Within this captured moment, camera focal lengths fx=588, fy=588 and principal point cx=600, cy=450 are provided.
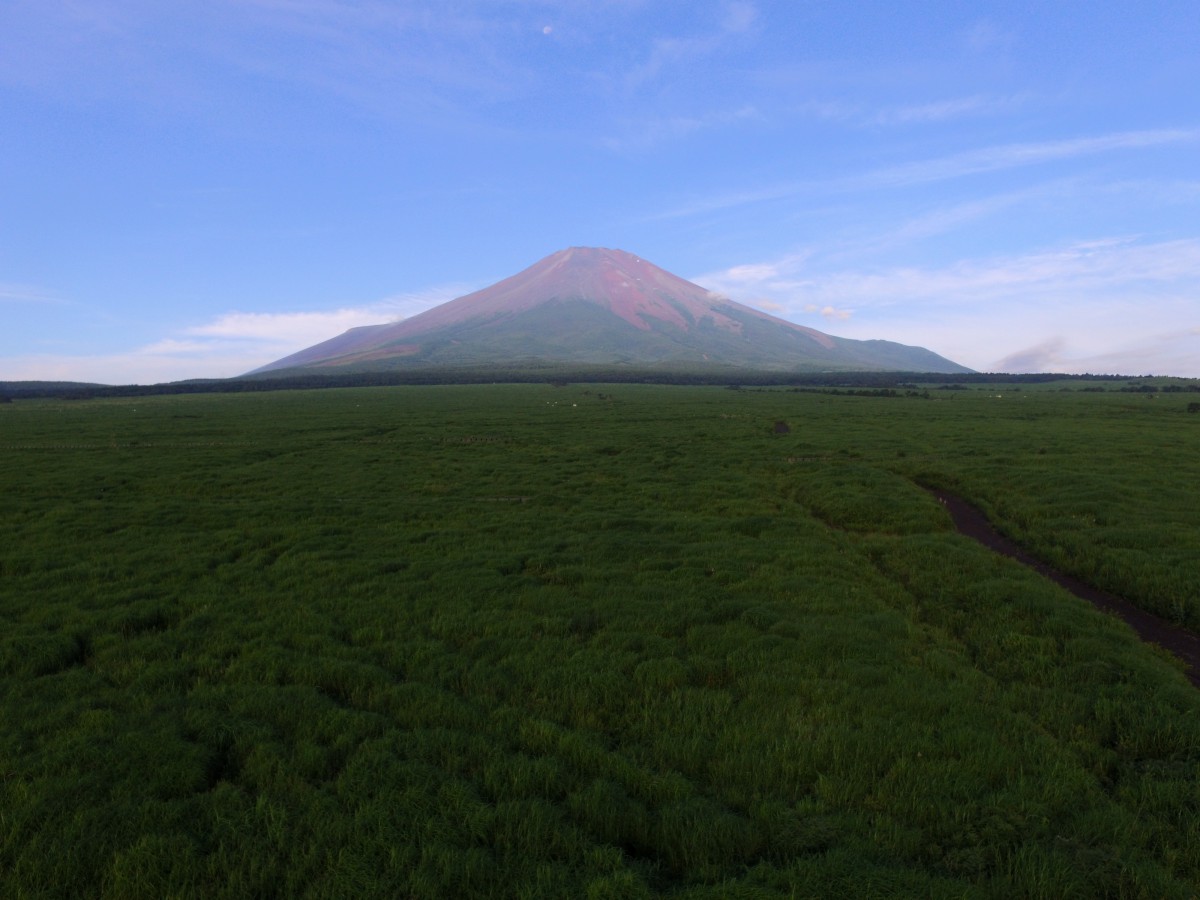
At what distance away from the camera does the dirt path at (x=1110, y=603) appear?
1173 centimetres

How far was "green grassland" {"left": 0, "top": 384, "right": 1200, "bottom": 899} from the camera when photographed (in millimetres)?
5859

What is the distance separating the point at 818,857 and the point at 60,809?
8111mm

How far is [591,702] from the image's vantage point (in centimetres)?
890

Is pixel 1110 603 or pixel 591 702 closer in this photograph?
pixel 591 702

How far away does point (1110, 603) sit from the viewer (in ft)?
46.3

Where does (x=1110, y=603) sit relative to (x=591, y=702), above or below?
below

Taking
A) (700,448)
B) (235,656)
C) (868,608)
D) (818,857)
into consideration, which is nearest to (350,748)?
(235,656)

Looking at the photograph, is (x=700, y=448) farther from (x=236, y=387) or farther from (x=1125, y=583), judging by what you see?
(x=236, y=387)

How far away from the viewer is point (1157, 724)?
817 cm

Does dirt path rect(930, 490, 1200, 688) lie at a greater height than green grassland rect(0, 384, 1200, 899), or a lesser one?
lesser

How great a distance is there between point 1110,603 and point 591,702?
44.1ft

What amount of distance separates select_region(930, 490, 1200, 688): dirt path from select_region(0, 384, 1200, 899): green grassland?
454mm

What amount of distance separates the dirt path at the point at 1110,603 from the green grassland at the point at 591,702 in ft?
1.49

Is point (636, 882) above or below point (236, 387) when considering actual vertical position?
below
